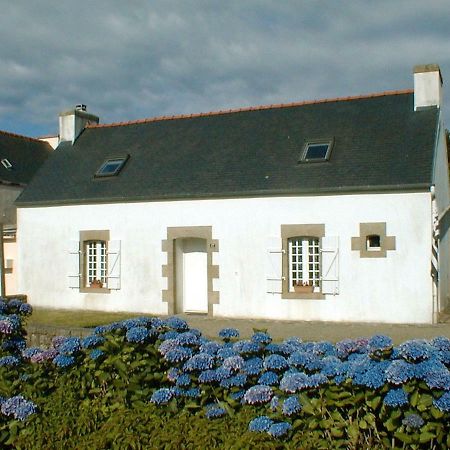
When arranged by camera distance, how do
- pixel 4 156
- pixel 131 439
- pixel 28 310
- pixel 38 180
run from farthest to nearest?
1. pixel 4 156
2. pixel 38 180
3. pixel 28 310
4. pixel 131 439

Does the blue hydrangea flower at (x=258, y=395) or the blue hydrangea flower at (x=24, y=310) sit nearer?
the blue hydrangea flower at (x=258, y=395)

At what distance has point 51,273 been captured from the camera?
1798 cm

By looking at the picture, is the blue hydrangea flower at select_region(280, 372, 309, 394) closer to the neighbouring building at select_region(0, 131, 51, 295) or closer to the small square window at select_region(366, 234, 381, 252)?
the small square window at select_region(366, 234, 381, 252)

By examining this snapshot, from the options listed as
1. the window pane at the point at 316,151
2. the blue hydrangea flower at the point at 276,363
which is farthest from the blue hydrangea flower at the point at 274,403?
the window pane at the point at 316,151

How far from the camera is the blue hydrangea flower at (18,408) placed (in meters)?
5.01

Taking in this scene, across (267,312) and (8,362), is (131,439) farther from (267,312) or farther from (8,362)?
(267,312)

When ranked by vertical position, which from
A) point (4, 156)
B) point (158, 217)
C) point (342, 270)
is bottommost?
point (342, 270)

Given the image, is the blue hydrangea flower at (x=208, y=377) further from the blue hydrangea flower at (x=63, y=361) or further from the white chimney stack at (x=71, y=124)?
the white chimney stack at (x=71, y=124)

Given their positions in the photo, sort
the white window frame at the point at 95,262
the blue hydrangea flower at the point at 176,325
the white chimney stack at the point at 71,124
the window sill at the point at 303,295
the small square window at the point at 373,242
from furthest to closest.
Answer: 1. the white chimney stack at the point at 71,124
2. the white window frame at the point at 95,262
3. the window sill at the point at 303,295
4. the small square window at the point at 373,242
5. the blue hydrangea flower at the point at 176,325

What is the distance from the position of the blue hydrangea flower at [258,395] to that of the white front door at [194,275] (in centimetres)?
1158

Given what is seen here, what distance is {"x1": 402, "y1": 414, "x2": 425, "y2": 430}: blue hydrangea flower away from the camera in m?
3.96

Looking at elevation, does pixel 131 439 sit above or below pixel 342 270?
below

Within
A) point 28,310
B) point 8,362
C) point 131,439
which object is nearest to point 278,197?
point 28,310

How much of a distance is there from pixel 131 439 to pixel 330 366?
59.6 inches
